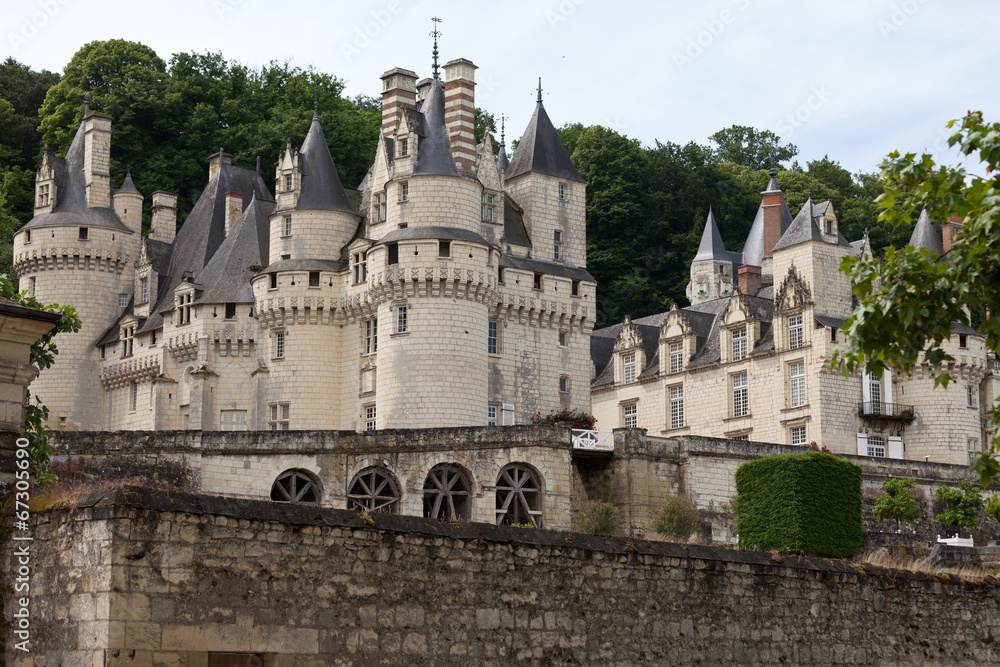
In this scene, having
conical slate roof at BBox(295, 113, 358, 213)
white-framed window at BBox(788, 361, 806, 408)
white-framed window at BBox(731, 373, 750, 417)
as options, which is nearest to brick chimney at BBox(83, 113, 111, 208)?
conical slate roof at BBox(295, 113, 358, 213)

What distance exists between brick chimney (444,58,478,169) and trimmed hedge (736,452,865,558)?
20123mm

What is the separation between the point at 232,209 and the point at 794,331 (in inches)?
888

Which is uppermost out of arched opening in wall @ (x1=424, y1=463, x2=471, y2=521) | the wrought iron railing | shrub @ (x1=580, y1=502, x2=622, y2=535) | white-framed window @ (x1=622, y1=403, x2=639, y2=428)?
white-framed window @ (x1=622, y1=403, x2=639, y2=428)

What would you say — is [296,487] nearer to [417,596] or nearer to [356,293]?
[356,293]

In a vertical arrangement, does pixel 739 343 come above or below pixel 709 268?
below

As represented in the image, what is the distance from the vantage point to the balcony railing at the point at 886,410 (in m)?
54.2

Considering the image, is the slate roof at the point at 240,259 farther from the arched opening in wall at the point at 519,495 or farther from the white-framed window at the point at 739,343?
the white-framed window at the point at 739,343

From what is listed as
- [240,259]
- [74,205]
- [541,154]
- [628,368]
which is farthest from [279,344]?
[628,368]

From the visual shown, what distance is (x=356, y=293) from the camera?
166 feet

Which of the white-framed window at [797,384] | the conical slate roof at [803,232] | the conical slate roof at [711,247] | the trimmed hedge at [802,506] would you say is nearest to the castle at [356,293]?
the white-framed window at [797,384]

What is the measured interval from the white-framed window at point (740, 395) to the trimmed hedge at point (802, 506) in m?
20.5

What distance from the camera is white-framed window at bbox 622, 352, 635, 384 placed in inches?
2399

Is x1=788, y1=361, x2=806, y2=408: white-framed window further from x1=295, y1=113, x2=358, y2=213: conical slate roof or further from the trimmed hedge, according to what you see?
Result: the trimmed hedge

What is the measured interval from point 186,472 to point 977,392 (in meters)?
31.8
